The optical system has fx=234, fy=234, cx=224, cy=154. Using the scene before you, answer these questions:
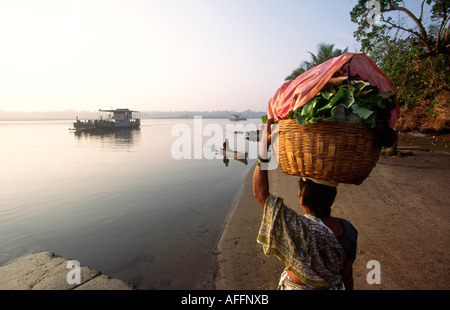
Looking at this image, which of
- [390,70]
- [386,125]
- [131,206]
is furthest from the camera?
[131,206]

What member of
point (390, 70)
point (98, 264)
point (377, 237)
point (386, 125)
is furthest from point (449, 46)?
point (98, 264)

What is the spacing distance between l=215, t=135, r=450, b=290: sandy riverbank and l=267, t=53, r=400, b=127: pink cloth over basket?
3673mm

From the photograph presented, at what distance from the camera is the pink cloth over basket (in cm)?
156

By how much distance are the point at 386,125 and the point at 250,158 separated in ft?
73.0

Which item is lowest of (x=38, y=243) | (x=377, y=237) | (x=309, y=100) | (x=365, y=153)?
(x=38, y=243)

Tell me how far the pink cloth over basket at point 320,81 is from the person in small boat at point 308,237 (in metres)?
0.32

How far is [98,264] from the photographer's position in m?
6.62

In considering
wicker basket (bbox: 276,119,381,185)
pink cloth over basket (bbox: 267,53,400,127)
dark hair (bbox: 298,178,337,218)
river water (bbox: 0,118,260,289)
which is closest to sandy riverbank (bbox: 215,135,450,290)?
river water (bbox: 0,118,260,289)

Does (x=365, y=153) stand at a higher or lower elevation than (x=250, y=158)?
higher

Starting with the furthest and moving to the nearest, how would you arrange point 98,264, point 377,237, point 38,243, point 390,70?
→ point 390,70 → point 38,243 → point 98,264 → point 377,237

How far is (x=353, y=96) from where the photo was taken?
151 cm

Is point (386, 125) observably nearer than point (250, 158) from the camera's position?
Yes

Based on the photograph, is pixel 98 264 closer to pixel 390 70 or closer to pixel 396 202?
pixel 396 202

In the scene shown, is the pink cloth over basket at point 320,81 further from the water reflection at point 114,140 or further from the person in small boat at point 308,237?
the water reflection at point 114,140
